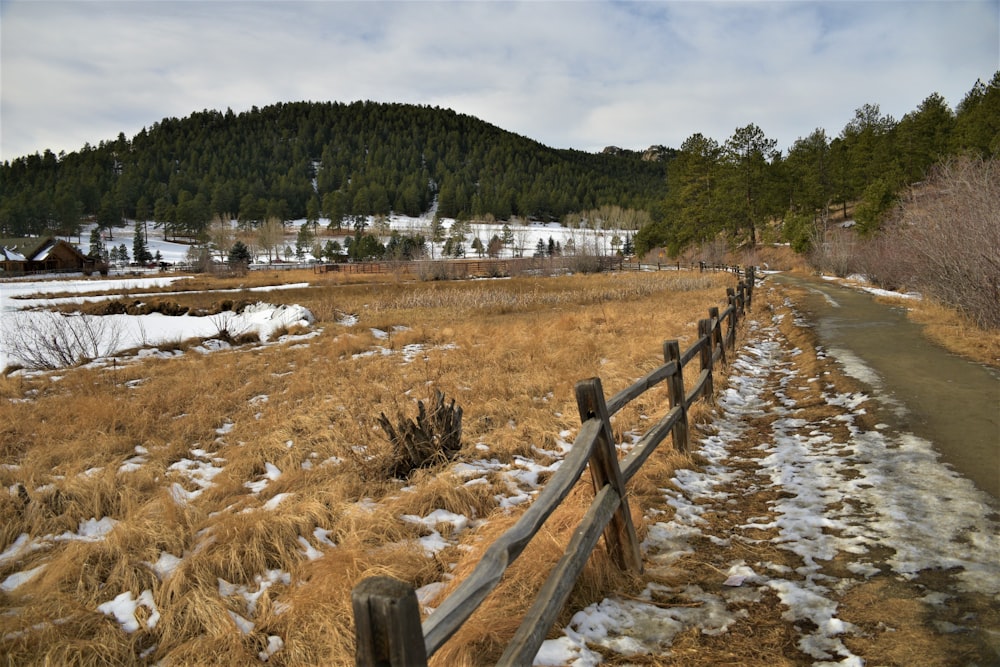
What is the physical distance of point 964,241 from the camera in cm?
1268

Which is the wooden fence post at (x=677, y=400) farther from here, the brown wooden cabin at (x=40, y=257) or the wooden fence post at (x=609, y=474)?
the brown wooden cabin at (x=40, y=257)

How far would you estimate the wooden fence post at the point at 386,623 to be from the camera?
149 centimetres

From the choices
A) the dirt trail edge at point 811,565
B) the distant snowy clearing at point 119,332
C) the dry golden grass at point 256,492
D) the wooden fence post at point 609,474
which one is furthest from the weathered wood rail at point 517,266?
the wooden fence post at point 609,474

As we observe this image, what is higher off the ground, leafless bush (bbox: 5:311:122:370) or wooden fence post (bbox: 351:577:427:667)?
wooden fence post (bbox: 351:577:427:667)

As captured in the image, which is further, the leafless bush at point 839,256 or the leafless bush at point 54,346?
the leafless bush at point 839,256

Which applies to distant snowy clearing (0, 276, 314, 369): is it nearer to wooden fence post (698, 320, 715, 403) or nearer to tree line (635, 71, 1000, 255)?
wooden fence post (698, 320, 715, 403)

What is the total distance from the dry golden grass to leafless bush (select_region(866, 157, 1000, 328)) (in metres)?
6.56

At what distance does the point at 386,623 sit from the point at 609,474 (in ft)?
7.60

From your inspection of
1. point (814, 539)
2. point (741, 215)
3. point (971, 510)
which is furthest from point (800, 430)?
point (741, 215)

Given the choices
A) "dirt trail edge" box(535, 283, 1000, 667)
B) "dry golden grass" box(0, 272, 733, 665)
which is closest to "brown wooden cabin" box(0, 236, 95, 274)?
"dry golden grass" box(0, 272, 733, 665)

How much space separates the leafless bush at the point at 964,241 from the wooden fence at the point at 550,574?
11.4 metres

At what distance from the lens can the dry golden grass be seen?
3.39m

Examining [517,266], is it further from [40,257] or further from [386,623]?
[386,623]

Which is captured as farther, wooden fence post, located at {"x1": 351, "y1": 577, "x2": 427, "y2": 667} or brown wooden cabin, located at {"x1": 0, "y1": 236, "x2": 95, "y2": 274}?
brown wooden cabin, located at {"x1": 0, "y1": 236, "x2": 95, "y2": 274}
